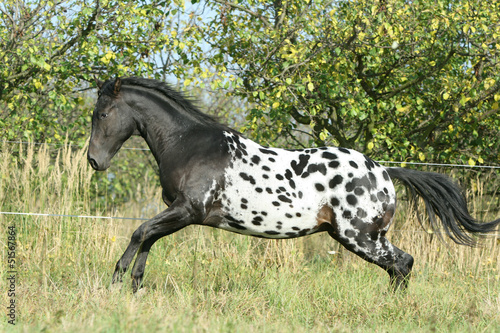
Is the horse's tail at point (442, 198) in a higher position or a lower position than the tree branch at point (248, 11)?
lower

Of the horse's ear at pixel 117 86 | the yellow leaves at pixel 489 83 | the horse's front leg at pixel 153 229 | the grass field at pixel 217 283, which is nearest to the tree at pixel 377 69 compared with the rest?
the yellow leaves at pixel 489 83

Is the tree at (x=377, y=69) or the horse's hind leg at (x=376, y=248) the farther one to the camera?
the tree at (x=377, y=69)

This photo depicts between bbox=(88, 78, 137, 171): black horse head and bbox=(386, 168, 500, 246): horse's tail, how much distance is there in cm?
253

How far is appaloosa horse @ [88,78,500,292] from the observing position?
15.3 ft

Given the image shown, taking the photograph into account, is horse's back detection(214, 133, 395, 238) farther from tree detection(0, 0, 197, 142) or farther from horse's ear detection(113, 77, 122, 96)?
tree detection(0, 0, 197, 142)

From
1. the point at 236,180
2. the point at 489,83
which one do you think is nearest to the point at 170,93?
the point at 236,180

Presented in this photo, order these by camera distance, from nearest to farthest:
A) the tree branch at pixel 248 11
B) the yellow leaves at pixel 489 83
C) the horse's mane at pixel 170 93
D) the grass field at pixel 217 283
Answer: the grass field at pixel 217 283, the horse's mane at pixel 170 93, the yellow leaves at pixel 489 83, the tree branch at pixel 248 11

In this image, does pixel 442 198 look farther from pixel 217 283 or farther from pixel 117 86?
pixel 117 86

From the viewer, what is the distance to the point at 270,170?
15.7ft

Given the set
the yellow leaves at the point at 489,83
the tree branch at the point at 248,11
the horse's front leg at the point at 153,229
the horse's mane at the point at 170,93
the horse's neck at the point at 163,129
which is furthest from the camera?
the tree branch at the point at 248,11

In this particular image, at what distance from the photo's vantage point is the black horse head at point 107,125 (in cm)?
475

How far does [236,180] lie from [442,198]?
2.08 metres

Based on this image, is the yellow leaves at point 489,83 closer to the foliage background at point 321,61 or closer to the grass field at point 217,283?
the foliage background at point 321,61

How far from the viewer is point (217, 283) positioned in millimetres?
5113
